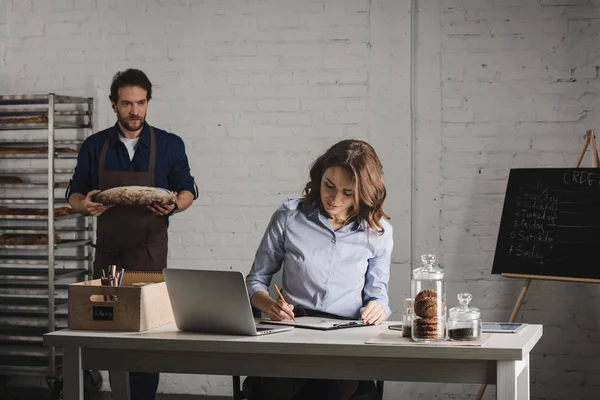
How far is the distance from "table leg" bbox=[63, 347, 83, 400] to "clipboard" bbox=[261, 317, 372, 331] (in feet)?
2.11

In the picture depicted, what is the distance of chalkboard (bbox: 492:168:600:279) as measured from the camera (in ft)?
14.6

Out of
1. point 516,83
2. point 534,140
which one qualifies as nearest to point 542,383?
point 534,140

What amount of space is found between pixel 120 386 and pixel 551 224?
7.93ft

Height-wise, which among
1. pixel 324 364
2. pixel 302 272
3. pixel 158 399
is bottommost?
pixel 158 399

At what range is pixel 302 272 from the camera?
3.33 m

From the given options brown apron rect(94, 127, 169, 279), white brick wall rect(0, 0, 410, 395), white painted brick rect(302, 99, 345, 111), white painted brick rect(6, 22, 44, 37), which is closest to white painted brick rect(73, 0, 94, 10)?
white brick wall rect(0, 0, 410, 395)

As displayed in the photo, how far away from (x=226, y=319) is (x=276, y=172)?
2678 millimetres

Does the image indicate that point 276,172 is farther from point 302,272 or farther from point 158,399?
point 302,272

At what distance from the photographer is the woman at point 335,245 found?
3.32 metres

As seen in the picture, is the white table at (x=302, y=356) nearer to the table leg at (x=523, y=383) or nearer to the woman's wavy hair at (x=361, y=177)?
the table leg at (x=523, y=383)

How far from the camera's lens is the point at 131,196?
426 centimetres

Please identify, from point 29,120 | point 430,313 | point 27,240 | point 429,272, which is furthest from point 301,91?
point 430,313

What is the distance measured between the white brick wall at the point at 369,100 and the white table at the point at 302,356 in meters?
2.29

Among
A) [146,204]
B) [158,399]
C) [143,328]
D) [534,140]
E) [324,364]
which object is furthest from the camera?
[158,399]
